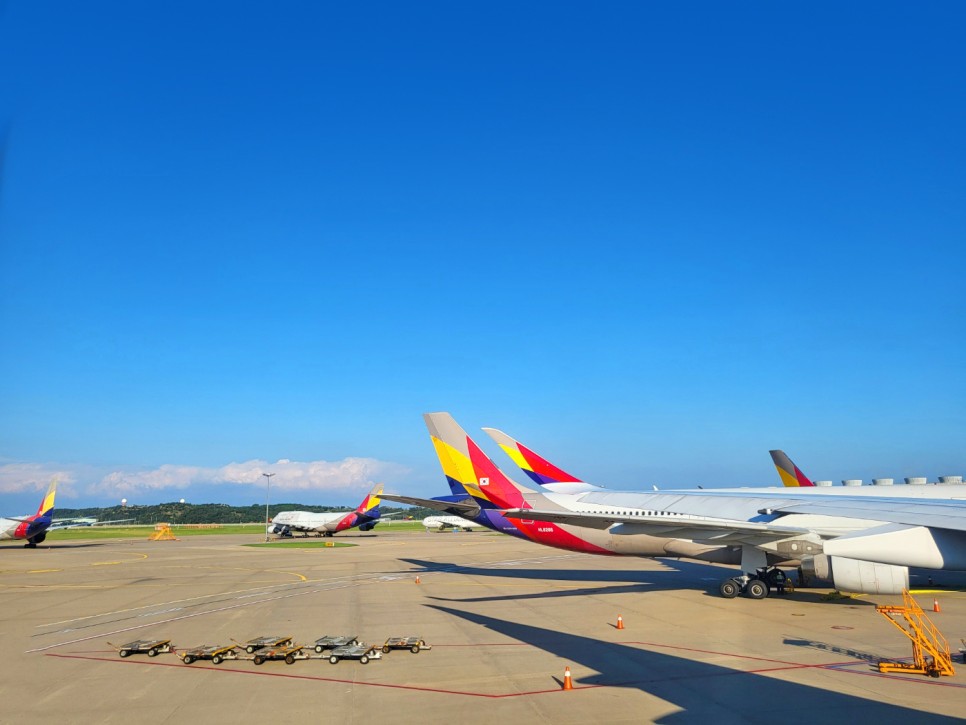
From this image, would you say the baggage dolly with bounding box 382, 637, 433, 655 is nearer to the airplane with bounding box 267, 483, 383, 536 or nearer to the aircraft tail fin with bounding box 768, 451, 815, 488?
the aircraft tail fin with bounding box 768, 451, 815, 488

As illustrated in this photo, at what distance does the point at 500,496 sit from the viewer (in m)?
35.9

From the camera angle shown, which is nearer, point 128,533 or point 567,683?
point 567,683

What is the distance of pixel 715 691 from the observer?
573 inches

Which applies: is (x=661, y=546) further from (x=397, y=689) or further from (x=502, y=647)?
(x=397, y=689)

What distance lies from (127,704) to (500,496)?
23.1 meters

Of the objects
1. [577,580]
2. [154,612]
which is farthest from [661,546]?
[154,612]

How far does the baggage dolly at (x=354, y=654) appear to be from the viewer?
58.7 feet

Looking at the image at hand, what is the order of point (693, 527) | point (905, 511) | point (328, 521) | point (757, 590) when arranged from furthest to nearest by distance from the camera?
point (328, 521) < point (757, 590) < point (693, 527) < point (905, 511)

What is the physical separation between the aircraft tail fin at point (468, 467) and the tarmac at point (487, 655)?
15.4 feet

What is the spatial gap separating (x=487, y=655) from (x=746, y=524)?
44.1 ft

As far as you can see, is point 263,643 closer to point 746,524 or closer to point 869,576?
point 869,576

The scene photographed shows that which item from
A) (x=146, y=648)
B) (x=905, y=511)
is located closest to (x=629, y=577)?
(x=146, y=648)

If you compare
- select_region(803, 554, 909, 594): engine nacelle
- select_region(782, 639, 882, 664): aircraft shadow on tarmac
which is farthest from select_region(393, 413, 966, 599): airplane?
select_region(782, 639, 882, 664): aircraft shadow on tarmac

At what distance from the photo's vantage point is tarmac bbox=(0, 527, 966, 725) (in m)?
13.7
